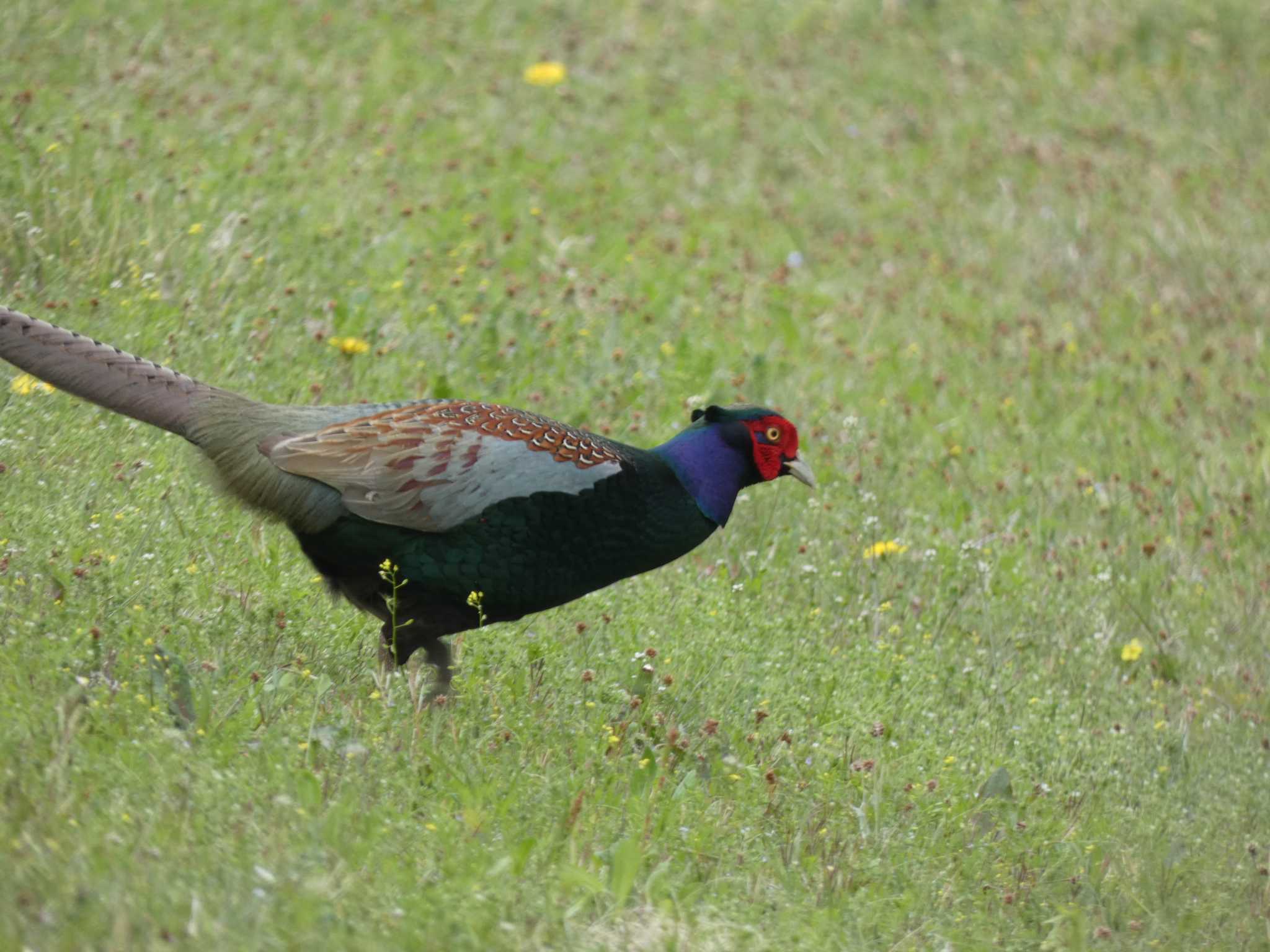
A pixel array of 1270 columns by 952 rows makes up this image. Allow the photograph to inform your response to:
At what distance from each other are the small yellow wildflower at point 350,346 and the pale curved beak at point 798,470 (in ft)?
8.08

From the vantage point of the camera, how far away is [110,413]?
6.37m

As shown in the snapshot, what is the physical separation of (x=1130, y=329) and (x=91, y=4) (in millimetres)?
7019

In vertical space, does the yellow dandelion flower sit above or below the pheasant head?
below

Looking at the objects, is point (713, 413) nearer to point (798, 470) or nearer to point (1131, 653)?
point (798, 470)

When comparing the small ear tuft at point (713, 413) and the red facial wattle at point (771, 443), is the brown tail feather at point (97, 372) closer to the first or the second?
the small ear tuft at point (713, 413)

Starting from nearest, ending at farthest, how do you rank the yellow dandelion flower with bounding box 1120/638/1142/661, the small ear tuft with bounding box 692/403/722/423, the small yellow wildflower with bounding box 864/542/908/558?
1. the small ear tuft with bounding box 692/403/722/423
2. the yellow dandelion flower with bounding box 1120/638/1142/661
3. the small yellow wildflower with bounding box 864/542/908/558

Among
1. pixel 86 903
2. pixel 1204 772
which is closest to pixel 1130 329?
pixel 1204 772

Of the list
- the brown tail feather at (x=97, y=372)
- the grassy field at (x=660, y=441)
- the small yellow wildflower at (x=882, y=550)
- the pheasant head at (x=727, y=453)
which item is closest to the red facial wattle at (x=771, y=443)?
the pheasant head at (x=727, y=453)

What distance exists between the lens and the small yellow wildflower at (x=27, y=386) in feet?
20.0

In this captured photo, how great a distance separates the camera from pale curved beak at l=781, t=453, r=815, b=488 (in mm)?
5793

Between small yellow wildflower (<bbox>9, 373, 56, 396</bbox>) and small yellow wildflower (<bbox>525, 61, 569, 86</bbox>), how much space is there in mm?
6214

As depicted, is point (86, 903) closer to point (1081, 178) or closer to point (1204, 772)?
point (1204, 772)

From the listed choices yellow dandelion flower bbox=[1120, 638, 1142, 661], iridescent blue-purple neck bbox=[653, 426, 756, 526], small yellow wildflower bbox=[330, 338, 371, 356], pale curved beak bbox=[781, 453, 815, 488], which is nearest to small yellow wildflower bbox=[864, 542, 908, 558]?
yellow dandelion flower bbox=[1120, 638, 1142, 661]

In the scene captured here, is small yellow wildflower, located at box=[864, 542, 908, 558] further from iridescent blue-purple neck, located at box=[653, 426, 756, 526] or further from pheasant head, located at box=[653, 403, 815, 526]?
iridescent blue-purple neck, located at box=[653, 426, 756, 526]
